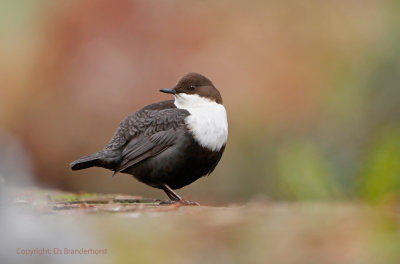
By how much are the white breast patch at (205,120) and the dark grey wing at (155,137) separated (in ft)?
0.35

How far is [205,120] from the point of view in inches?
206

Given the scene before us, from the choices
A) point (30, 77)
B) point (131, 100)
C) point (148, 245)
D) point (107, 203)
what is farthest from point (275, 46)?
point (148, 245)

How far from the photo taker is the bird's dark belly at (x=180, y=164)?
16.7 feet

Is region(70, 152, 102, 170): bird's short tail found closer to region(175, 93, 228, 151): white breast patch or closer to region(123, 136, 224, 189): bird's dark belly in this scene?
region(123, 136, 224, 189): bird's dark belly

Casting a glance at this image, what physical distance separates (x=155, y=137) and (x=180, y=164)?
34cm

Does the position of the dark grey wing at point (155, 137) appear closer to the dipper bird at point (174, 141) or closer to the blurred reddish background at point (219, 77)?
the dipper bird at point (174, 141)

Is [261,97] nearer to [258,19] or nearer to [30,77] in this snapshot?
[258,19]

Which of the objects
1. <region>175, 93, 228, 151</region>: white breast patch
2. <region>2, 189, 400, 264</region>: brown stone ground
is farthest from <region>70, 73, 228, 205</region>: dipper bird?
<region>2, 189, 400, 264</region>: brown stone ground

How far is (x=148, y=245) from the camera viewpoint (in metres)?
3.02

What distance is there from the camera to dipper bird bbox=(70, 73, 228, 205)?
5121 millimetres

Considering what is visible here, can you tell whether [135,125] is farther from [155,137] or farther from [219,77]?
[219,77]

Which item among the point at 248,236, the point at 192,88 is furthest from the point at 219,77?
the point at 248,236

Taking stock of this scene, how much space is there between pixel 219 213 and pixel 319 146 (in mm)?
3925

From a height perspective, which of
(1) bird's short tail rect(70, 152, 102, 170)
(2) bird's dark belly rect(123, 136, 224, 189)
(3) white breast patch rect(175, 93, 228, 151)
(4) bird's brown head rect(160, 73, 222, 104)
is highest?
(4) bird's brown head rect(160, 73, 222, 104)
